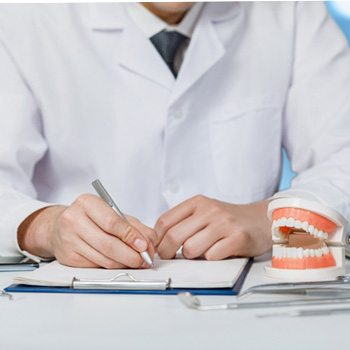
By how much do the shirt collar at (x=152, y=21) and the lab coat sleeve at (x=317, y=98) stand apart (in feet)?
0.71

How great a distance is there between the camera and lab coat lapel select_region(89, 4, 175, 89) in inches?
52.3

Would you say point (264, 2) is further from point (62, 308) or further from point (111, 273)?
point (62, 308)

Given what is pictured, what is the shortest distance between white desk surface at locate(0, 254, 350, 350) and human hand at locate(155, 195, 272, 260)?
8.1 inches

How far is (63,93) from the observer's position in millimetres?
1347

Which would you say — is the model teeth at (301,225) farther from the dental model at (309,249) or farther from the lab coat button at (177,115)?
the lab coat button at (177,115)

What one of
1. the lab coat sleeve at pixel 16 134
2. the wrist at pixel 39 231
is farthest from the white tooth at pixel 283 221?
the lab coat sleeve at pixel 16 134

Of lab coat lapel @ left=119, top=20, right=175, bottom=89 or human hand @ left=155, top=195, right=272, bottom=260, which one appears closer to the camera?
human hand @ left=155, top=195, right=272, bottom=260

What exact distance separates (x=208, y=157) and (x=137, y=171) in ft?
0.45

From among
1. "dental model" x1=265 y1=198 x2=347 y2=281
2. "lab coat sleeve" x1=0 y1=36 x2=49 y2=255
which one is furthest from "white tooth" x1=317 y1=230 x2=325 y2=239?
"lab coat sleeve" x1=0 y1=36 x2=49 y2=255

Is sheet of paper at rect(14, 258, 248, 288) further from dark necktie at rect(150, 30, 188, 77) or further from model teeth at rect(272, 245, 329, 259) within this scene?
dark necktie at rect(150, 30, 188, 77)

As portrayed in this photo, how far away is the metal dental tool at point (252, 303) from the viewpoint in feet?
2.26

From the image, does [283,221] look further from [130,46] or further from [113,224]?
[130,46]

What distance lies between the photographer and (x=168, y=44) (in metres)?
1.37

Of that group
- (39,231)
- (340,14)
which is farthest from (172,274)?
(340,14)
